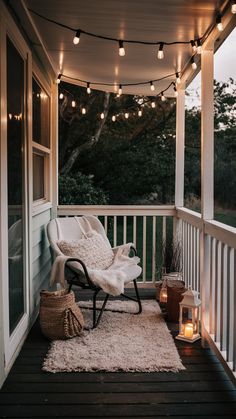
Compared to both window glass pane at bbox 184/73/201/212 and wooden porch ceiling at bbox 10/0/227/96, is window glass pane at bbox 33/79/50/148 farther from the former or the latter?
window glass pane at bbox 184/73/201/212

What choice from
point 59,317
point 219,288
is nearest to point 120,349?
point 59,317

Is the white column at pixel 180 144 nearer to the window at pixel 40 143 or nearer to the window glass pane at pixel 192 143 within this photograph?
the window glass pane at pixel 192 143

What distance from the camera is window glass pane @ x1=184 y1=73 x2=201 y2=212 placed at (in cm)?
442

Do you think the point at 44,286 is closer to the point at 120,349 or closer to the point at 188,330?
the point at 120,349

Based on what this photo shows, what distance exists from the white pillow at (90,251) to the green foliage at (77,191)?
1.89 m

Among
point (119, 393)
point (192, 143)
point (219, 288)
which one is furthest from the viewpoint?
point (192, 143)

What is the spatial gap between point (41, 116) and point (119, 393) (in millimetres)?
2932

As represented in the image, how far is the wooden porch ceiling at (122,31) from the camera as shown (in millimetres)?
2861

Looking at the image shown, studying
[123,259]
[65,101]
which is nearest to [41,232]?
[123,259]

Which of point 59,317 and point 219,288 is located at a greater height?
point 219,288

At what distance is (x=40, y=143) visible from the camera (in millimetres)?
4285

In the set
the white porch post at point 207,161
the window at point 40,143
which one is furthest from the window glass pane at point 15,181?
the white porch post at point 207,161

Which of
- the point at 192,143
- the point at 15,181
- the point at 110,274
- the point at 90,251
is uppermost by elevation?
the point at 192,143

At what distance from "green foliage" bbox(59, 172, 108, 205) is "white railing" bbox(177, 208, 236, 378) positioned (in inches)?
104
